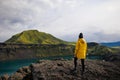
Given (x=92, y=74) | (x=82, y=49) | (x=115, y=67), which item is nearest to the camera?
(x=82, y=49)

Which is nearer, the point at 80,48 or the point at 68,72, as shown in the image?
the point at 80,48

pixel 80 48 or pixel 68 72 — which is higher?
pixel 80 48

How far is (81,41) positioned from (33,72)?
4899 mm

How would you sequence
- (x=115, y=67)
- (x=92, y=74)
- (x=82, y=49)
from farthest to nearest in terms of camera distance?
(x=115, y=67) < (x=92, y=74) < (x=82, y=49)

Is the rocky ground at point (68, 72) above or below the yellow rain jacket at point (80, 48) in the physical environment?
below

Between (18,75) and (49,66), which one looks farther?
(18,75)

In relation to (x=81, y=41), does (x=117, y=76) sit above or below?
below

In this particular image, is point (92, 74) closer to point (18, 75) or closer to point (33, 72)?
point (33, 72)

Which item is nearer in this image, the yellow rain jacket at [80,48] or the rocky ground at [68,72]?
the yellow rain jacket at [80,48]

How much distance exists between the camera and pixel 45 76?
1917 centimetres

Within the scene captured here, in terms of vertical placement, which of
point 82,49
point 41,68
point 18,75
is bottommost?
point 18,75

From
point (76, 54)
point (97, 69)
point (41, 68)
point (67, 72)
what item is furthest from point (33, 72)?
point (97, 69)

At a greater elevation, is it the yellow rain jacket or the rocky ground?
the yellow rain jacket

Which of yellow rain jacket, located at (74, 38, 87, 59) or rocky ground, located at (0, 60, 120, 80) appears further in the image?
rocky ground, located at (0, 60, 120, 80)
